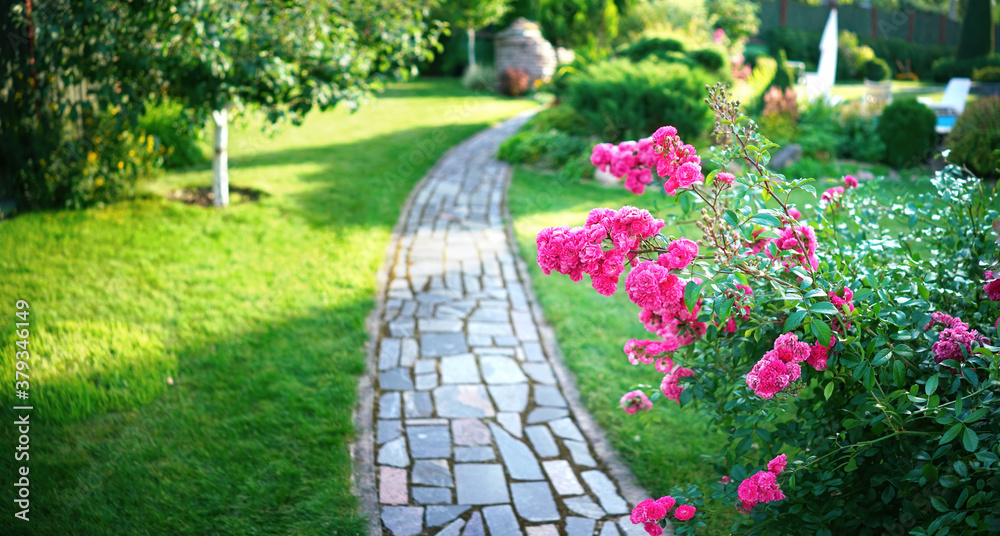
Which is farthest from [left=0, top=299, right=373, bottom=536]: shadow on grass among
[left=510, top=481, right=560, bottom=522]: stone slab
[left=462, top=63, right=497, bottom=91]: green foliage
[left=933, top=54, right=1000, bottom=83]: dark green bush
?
[left=933, top=54, right=1000, bottom=83]: dark green bush

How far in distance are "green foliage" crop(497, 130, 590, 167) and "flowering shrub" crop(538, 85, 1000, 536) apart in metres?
6.69

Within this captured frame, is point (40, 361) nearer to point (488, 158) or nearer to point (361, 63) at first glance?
point (361, 63)

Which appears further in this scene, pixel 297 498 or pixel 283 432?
pixel 283 432

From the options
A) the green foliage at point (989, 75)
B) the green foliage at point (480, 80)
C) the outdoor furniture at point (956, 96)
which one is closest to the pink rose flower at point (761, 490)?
the outdoor furniture at point (956, 96)

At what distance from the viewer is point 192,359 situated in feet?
12.0

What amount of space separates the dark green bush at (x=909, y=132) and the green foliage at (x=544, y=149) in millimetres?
4120

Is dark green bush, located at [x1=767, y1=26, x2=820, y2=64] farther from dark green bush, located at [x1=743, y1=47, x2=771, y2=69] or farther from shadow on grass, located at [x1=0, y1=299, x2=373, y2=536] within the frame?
shadow on grass, located at [x1=0, y1=299, x2=373, y2=536]

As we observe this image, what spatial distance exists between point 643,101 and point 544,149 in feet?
4.98

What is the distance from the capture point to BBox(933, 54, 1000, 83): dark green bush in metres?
19.0

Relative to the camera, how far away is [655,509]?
2.04 metres

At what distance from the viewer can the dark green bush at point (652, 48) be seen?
12062mm

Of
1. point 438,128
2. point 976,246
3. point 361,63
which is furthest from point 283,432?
point 438,128

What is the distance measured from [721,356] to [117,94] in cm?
490

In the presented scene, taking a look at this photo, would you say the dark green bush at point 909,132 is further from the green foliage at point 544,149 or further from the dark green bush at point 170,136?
the dark green bush at point 170,136
